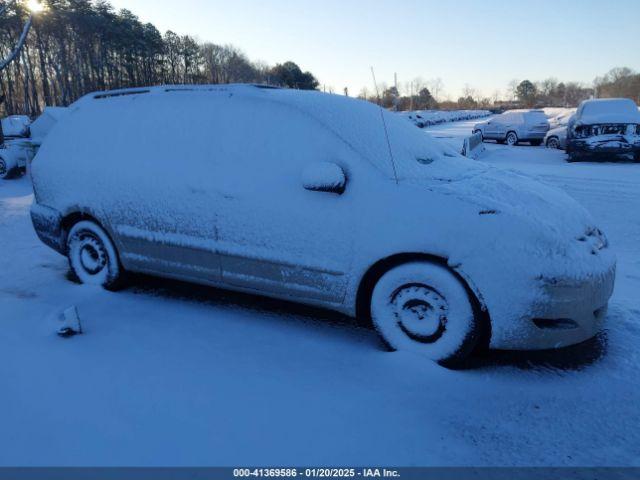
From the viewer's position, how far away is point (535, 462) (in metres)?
2.03

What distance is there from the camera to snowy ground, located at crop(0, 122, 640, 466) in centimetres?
207

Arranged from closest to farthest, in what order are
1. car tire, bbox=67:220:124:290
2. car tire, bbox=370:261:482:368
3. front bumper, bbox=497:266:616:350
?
front bumper, bbox=497:266:616:350
car tire, bbox=370:261:482:368
car tire, bbox=67:220:124:290

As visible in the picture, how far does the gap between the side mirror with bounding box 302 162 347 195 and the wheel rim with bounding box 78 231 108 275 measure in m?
2.18

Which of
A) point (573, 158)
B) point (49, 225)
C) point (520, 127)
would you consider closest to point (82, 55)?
point (520, 127)

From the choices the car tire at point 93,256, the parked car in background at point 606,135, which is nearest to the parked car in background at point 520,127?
the parked car in background at point 606,135

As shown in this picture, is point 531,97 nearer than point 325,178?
No

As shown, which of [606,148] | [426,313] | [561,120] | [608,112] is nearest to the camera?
[426,313]

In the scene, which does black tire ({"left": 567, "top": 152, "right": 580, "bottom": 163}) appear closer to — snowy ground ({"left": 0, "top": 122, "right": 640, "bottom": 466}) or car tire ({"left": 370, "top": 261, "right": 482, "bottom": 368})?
snowy ground ({"left": 0, "top": 122, "right": 640, "bottom": 466})

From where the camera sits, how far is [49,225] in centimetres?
411

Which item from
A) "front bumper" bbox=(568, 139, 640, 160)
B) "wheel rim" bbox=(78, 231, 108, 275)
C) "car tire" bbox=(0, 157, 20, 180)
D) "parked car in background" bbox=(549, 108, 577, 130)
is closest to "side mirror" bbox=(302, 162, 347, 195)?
"wheel rim" bbox=(78, 231, 108, 275)

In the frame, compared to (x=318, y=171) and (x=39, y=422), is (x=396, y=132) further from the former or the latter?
(x=39, y=422)

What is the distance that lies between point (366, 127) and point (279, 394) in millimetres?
1925

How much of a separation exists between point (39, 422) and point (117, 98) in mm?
2775

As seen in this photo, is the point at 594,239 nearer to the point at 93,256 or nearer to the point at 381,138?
the point at 381,138
